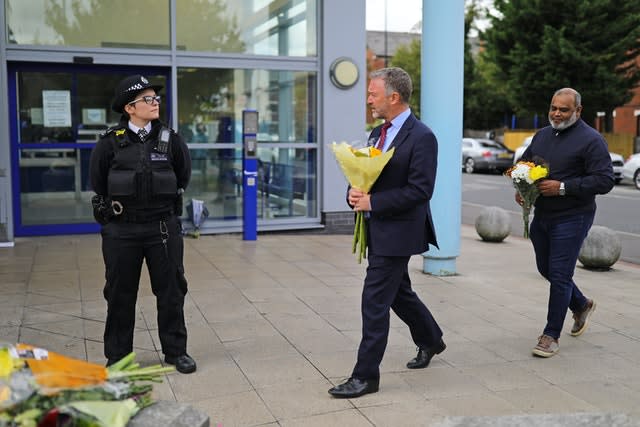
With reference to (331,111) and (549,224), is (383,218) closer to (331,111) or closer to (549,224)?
(549,224)

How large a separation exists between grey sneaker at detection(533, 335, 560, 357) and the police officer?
247 cm

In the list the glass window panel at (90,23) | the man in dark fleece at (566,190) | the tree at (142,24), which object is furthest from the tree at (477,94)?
the man in dark fleece at (566,190)

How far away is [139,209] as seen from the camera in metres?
4.87

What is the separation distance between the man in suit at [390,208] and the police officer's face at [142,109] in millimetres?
1382

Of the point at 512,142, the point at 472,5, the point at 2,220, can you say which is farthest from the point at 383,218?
the point at 472,5

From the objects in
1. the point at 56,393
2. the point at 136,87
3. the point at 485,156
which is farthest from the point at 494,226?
the point at 485,156

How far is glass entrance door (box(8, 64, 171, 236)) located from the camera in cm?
1066

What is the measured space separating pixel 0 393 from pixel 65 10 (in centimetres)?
916

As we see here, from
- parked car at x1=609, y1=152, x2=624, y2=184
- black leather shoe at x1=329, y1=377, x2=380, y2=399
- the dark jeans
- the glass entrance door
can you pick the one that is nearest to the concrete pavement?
black leather shoe at x1=329, y1=377, x2=380, y2=399

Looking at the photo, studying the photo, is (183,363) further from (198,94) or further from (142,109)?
(198,94)

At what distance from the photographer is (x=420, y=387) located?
4.80 m

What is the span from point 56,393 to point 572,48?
31119 millimetres

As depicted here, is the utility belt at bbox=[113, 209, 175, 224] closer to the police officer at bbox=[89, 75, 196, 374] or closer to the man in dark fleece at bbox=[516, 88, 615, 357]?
the police officer at bbox=[89, 75, 196, 374]

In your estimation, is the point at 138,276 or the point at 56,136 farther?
the point at 56,136
